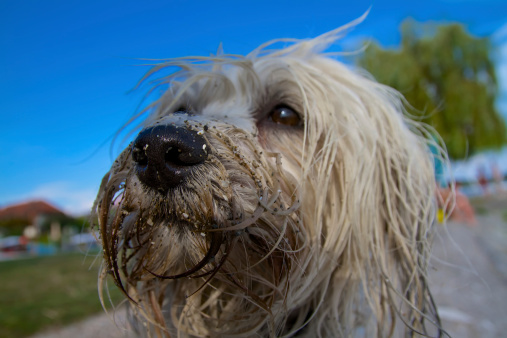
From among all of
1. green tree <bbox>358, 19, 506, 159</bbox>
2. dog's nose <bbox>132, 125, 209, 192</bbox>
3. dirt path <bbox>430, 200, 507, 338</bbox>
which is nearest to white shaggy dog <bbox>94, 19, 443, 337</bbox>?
dog's nose <bbox>132, 125, 209, 192</bbox>

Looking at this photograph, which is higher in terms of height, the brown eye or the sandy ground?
the brown eye

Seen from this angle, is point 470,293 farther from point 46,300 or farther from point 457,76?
point 457,76

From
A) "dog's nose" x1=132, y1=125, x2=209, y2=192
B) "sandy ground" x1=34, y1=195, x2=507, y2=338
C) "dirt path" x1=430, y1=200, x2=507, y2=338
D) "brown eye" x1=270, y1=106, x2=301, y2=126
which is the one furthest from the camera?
"sandy ground" x1=34, y1=195, x2=507, y2=338

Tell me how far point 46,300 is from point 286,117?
657 centimetres

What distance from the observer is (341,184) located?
214 centimetres

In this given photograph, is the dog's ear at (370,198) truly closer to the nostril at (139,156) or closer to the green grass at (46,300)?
the nostril at (139,156)

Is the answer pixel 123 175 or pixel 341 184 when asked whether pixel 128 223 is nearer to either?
pixel 123 175

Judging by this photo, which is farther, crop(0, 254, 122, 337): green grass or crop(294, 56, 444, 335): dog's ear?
crop(0, 254, 122, 337): green grass

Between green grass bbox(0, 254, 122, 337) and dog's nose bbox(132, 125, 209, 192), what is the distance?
3.11 ft

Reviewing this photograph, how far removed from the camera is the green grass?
5035 millimetres

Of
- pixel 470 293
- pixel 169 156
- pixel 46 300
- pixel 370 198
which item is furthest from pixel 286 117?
pixel 46 300

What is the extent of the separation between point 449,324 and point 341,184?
3.19 metres

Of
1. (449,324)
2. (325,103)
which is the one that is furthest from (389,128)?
(449,324)

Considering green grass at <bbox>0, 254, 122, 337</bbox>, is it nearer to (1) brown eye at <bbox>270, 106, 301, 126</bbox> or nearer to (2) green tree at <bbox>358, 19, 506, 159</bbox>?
(1) brown eye at <bbox>270, 106, 301, 126</bbox>
